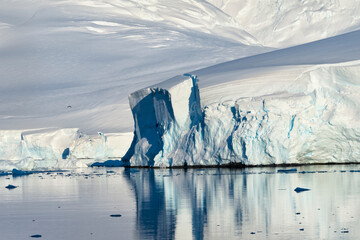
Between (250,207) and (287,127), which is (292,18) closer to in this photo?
(287,127)

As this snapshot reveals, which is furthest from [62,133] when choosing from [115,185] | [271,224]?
[271,224]

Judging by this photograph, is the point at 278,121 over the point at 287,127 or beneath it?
over

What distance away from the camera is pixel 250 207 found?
1302cm

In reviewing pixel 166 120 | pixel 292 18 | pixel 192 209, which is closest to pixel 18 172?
pixel 166 120

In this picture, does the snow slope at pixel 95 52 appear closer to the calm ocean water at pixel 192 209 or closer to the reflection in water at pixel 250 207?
the calm ocean water at pixel 192 209

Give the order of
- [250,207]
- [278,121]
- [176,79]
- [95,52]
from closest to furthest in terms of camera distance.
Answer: [250,207], [278,121], [176,79], [95,52]

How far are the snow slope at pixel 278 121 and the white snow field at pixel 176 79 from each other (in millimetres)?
39

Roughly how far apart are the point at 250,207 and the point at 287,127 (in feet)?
40.3

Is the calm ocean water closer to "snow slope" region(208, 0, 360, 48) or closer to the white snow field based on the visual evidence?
the white snow field

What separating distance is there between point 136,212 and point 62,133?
30394 millimetres

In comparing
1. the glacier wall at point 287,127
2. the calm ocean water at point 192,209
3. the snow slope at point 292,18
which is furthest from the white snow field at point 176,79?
the calm ocean water at point 192,209

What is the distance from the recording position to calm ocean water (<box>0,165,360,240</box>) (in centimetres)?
1038

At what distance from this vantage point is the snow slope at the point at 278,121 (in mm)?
24906

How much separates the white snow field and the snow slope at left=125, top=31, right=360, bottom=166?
39 mm
